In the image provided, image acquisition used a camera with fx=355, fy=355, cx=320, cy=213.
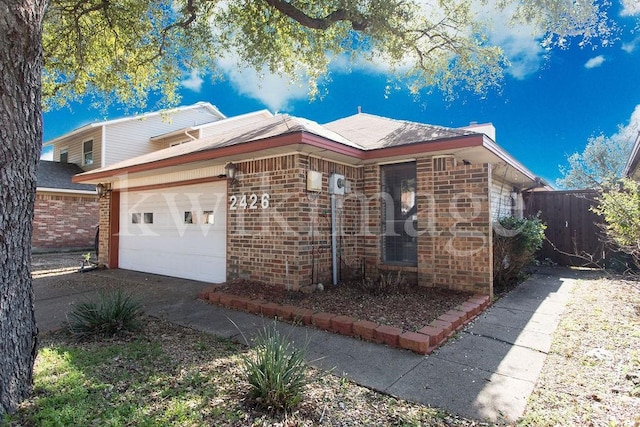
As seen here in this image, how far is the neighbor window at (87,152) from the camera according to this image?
17484mm

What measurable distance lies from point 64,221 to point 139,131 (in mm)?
5525

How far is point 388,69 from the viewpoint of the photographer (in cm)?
856

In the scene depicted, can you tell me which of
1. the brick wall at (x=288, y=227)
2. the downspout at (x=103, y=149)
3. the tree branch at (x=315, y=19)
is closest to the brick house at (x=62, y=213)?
the downspout at (x=103, y=149)

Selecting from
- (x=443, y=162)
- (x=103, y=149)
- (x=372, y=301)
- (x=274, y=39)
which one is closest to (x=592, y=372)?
(x=372, y=301)

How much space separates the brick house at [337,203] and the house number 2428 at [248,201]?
19 mm

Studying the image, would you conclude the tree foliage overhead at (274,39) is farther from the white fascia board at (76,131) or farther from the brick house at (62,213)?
the white fascia board at (76,131)

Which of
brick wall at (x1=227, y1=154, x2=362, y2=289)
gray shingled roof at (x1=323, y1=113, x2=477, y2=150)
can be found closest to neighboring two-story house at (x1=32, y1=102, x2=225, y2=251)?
gray shingled roof at (x1=323, y1=113, x2=477, y2=150)

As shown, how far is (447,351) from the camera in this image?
375 centimetres

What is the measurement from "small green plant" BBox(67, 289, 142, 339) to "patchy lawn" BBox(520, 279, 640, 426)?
4.12 meters

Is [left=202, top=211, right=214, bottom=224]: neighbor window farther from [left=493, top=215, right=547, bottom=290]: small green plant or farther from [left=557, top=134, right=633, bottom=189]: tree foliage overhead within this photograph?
[left=557, top=134, right=633, bottom=189]: tree foliage overhead

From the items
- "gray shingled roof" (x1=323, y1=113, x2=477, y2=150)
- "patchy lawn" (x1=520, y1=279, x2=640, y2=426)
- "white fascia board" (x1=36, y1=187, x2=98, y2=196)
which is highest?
"gray shingled roof" (x1=323, y1=113, x2=477, y2=150)

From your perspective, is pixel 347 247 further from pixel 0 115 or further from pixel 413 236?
pixel 0 115

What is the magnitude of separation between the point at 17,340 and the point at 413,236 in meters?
5.43

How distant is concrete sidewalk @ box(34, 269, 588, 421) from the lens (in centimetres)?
288
